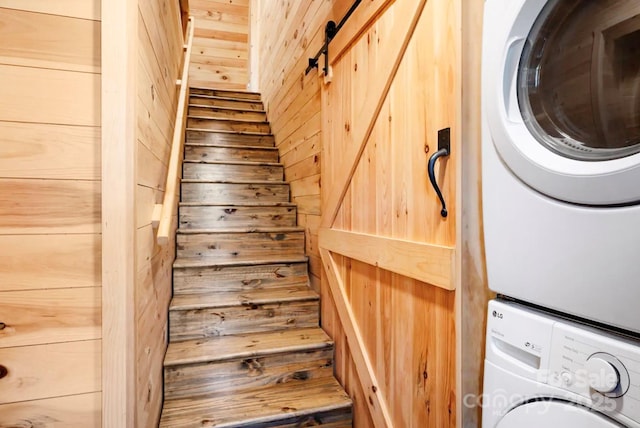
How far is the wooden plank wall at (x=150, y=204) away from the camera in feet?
3.41

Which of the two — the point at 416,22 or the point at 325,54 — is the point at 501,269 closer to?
the point at 416,22

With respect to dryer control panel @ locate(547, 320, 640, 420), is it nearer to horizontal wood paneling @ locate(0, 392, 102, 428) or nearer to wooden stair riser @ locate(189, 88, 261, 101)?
horizontal wood paneling @ locate(0, 392, 102, 428)

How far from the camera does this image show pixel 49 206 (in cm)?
84

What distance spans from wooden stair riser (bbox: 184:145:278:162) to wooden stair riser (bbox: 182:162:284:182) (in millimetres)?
187

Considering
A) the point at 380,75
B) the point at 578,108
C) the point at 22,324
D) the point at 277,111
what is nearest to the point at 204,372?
the point at 22,324

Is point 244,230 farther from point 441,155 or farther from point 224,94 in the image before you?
point 224,94

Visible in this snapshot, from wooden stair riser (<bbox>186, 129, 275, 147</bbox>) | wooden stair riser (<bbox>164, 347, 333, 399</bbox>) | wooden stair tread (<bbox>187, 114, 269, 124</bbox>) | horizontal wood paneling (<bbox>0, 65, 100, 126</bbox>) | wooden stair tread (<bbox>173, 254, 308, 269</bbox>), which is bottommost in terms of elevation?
wooden stair riser (<bbox>164, 347, 333, 399</bbox>)

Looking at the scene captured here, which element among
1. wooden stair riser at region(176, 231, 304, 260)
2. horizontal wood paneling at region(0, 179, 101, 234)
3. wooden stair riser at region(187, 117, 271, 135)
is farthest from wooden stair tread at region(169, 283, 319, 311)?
wooden stair riser at region(187, 117, 271, 135)

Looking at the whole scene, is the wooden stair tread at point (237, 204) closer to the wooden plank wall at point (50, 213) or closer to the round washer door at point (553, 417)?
the wooden plank wall at point (50, 213)

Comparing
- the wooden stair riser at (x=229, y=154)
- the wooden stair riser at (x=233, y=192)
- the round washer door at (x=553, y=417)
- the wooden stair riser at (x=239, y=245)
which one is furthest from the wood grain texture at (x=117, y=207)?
the wooden stair riser at (x=229, y=154)

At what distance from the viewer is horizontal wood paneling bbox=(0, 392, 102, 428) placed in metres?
0.82

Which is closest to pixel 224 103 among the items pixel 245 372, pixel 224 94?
pixel 224 94

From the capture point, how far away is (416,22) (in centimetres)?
109

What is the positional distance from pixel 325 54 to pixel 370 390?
5.66ft
